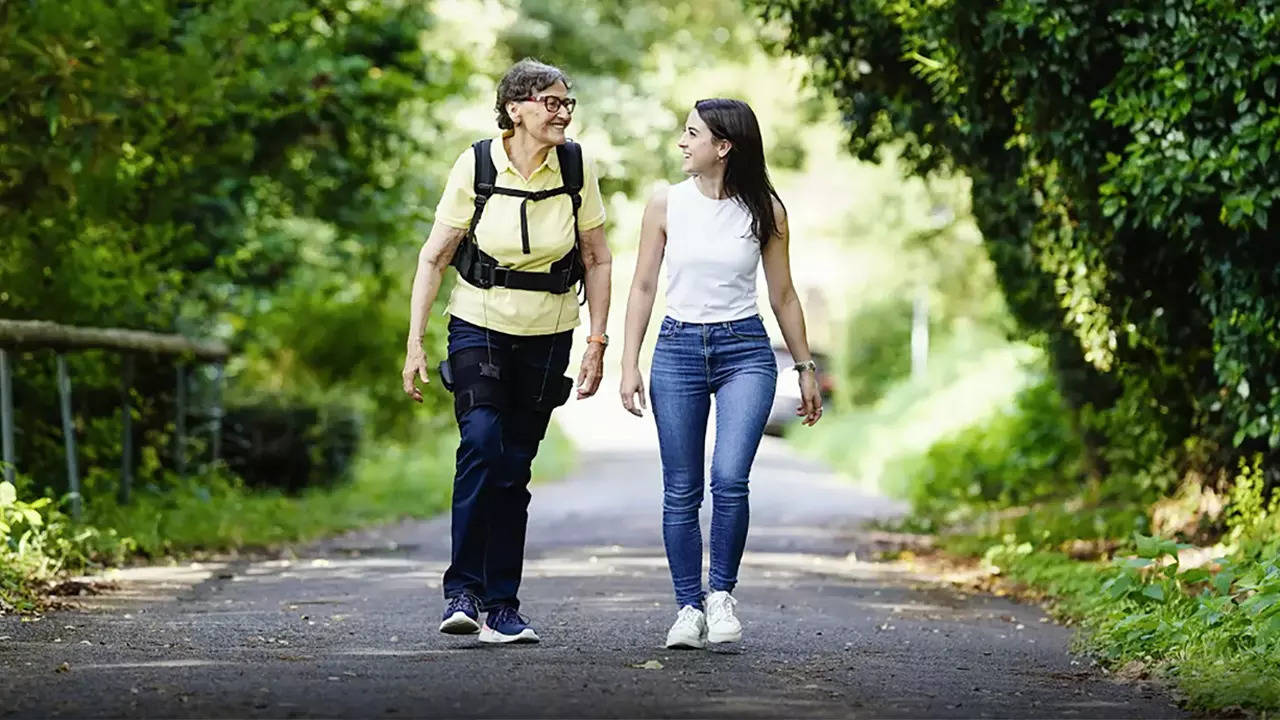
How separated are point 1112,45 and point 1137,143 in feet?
2.01

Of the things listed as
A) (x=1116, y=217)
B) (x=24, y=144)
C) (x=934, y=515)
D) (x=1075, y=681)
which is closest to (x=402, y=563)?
(x=24, y=144)

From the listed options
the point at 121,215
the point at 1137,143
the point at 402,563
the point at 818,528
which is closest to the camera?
the point at 1137,143

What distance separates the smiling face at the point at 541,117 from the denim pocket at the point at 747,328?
2.90 ft

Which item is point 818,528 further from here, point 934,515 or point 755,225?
point 755,225

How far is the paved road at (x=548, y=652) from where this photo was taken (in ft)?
19.3

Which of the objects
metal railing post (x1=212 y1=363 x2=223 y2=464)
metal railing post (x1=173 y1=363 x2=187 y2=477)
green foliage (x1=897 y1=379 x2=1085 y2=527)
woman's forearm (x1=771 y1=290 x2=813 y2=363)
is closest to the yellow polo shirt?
woman's forearm (x1=771 y1=290 x2=813 y2=363)

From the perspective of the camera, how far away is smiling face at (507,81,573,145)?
713 centimetres

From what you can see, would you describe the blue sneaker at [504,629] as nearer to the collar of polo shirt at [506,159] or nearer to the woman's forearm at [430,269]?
the woman's forearm at [430,269]

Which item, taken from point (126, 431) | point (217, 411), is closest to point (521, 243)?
point (126, 431)

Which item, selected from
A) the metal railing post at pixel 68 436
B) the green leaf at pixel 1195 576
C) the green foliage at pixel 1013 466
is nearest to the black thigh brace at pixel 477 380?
the green leaf at pixel 1195 576

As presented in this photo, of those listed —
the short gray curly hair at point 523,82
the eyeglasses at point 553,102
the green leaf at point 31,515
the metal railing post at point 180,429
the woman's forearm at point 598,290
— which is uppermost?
the short gray curly hair at point 523,82

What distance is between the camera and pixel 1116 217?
10156mm

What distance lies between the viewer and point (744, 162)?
7.35 meters

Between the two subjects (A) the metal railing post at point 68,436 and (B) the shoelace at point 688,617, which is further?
(A) the metal railing post at point 68,436
